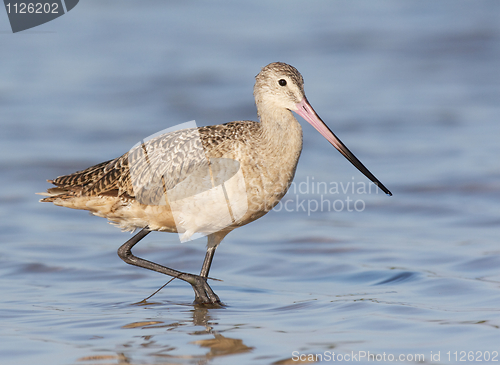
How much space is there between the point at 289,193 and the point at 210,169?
334cm

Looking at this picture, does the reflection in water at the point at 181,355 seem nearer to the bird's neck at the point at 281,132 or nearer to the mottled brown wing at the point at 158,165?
the mottled brown wing at the point at 158,165

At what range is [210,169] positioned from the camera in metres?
4.79

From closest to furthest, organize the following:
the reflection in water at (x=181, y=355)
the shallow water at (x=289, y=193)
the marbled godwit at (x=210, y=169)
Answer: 1. the reflection in water at (x=181, y=355)
2. the shallow water at (x=289, y=193)
3. the marbled godwit at (x=210, y=169)

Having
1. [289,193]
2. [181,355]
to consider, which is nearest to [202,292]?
[181,355]

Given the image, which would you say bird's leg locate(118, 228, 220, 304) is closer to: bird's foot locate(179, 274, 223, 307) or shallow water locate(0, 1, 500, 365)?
bird's foot locate(179, 274, 223, 307)

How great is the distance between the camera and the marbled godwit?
189 inches

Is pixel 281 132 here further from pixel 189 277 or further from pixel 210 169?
pixel 189 277

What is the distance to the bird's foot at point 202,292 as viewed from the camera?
4941 millimetres

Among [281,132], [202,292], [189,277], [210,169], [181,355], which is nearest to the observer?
[181,355]

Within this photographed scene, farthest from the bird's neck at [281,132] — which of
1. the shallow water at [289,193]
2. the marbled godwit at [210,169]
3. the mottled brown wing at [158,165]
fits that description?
the shallow water at [289,193]

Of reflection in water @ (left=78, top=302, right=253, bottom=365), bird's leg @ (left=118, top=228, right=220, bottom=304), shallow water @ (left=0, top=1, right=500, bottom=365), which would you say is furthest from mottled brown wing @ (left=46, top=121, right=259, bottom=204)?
reflection in water @ (left=78, top=302, right=253, bottom=365)

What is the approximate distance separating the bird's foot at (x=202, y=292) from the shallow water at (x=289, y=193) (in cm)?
12

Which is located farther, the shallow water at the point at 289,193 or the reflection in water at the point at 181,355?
the shallow water at the point at 289,193

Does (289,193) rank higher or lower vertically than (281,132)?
lower
